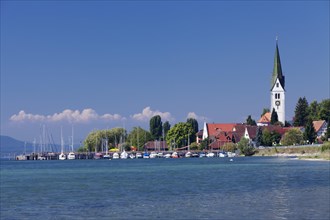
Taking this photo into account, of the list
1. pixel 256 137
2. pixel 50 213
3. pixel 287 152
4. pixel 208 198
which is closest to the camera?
pixel 50 213

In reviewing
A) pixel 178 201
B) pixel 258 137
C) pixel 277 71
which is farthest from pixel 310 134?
pixel 178 201

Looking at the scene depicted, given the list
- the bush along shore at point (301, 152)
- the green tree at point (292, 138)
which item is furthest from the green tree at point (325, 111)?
the bush along shore at point (301, 152)

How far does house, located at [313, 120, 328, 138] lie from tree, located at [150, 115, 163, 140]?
53294 millimetres

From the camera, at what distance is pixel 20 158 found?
192500 mm

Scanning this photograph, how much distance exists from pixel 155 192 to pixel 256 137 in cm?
10971

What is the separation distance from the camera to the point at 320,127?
14450 cm

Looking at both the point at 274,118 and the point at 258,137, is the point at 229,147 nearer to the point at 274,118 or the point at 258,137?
the point at 258,137

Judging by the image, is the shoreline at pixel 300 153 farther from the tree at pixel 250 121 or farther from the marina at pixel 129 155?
the tree at pixel 250 121

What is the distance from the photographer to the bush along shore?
106 m

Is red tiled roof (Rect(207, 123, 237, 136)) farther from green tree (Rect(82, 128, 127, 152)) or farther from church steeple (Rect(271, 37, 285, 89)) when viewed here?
green tree (Rect(82, 128, 127, 152))

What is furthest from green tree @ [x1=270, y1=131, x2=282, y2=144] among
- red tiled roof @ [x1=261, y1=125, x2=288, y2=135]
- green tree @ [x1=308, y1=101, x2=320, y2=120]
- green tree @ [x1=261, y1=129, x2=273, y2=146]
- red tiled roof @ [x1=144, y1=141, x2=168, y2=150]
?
red tiled roof @ [x1=144, y1=141, x2=168, y2=150]

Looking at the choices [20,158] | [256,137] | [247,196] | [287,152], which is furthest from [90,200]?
[20,158]

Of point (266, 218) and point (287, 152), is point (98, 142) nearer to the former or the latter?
point (287, 152)

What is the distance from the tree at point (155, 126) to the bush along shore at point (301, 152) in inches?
1930
